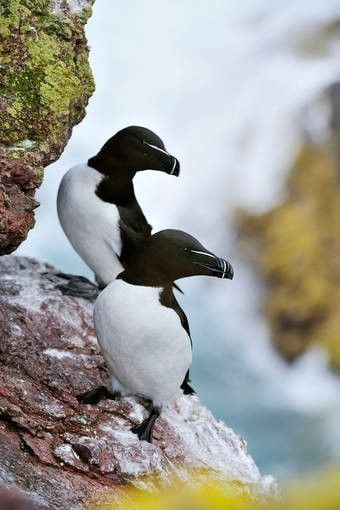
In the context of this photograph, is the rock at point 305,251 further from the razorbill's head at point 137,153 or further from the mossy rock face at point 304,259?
the razorbill's head at point 137,153

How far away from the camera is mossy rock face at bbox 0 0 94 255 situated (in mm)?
4344

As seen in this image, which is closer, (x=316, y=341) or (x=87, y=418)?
(x=87, y=418)

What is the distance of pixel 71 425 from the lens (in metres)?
4.09

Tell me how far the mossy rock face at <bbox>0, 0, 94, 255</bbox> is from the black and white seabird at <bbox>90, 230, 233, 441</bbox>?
0.59 m

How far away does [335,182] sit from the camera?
1266 centimetres

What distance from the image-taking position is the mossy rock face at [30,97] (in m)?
4.34

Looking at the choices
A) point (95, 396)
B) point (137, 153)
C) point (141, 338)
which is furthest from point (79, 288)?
point (141, 338)

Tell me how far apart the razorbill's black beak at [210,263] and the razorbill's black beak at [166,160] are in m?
0.82

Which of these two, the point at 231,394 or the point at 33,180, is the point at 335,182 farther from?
the point at 33,180

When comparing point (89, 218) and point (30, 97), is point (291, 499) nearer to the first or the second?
point (30, 97)

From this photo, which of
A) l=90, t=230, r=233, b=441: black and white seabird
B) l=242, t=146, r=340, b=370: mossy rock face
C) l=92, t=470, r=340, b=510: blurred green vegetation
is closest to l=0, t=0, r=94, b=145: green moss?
l=90, t=230, r=233, b=441: black and white seabird

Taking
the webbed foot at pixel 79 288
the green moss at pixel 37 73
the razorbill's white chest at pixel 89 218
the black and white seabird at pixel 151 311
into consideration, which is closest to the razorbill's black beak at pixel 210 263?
the black and white seabird at pixel 151 311

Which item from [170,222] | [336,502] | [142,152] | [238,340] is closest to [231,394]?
[238,340]

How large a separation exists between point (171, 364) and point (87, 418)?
1.51 feet
